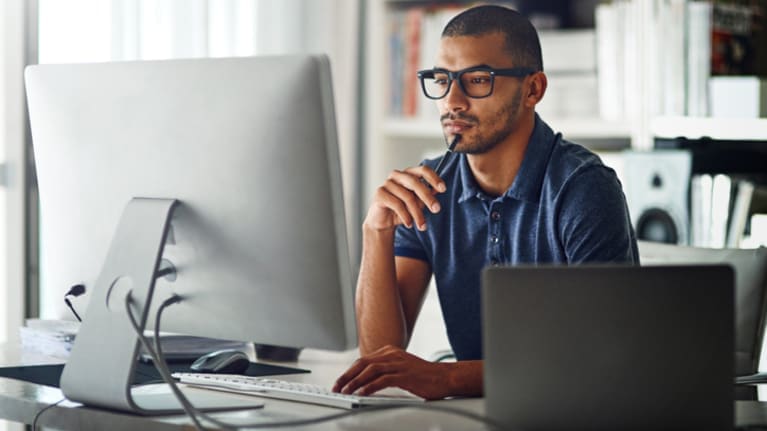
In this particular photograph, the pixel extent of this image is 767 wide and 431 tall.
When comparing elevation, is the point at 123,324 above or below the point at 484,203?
below

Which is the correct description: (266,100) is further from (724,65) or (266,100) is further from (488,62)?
(724,65)

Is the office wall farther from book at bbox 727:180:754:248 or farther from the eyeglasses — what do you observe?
book at bbox 727:180:754:248

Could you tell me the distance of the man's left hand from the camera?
151 centimetres

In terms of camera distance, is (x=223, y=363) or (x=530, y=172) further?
(x=530, y=172)

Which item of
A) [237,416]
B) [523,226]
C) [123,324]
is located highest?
[523,226]

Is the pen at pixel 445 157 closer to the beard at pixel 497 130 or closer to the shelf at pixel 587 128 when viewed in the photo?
the beard at pixel 497 130

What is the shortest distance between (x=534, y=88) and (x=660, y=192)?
117 cm

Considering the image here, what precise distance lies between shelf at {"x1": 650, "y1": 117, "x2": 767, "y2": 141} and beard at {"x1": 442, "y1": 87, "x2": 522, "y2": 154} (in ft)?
4.02

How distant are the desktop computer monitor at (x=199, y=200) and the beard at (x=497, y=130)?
0.69 meters

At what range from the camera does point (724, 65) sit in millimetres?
3045

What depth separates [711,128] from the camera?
306 cm

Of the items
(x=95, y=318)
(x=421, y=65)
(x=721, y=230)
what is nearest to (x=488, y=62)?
(x=95, y=318)

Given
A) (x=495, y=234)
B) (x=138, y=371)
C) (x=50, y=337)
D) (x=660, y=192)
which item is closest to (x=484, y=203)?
(x=495, y=234)

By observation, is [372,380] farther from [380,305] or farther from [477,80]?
[477,80]
